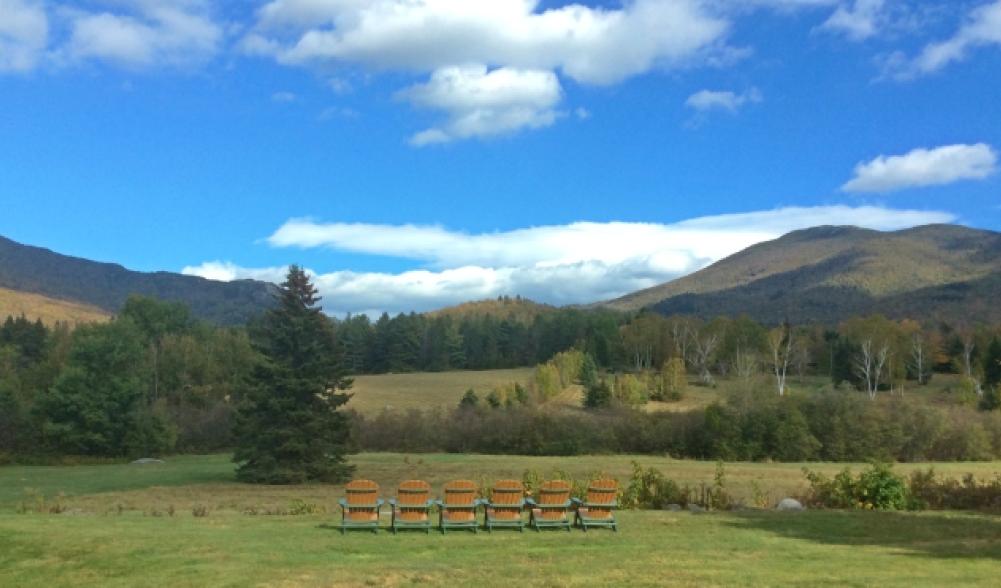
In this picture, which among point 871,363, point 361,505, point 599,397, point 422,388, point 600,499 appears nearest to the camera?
point 361,505

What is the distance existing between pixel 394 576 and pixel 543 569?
82.7 inches

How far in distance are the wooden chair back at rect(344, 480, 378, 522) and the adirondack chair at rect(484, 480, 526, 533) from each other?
2164mm

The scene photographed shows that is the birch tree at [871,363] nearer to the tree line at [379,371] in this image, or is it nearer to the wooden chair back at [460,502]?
the tree line at [379,371]

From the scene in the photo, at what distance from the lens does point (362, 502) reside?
1603 cm

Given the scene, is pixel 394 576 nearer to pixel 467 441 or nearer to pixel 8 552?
pixel 8 552

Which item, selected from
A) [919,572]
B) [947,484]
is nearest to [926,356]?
[947,484]

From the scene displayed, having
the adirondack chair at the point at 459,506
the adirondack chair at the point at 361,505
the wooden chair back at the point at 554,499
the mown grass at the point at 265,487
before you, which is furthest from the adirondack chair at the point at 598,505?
the mown grass at the point at 265,487

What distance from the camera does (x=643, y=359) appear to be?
11331 cm

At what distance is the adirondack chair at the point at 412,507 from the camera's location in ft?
52.0

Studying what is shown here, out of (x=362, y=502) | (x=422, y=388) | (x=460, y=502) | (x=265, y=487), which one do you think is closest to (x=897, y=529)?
(x=460, y=502)

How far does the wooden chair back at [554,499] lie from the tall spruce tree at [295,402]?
25729 mm

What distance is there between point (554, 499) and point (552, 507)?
6.3 inches

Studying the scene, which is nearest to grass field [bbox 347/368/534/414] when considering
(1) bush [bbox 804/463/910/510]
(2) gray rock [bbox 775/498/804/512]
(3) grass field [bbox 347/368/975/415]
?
(3) grass field [bbox 347/368/975/415]

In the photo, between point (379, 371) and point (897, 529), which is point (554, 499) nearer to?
point (897, 529)
